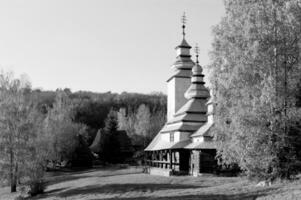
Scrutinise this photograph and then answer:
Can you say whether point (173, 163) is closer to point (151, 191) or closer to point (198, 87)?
point (198, 87)

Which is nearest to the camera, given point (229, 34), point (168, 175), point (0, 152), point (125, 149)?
point (229, 34)

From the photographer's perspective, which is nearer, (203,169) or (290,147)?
(290,147)

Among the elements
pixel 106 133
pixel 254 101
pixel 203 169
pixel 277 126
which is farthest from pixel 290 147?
pixel 106 133

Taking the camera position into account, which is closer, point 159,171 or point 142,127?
point 159,171

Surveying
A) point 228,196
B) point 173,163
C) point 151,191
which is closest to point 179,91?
point 173,163

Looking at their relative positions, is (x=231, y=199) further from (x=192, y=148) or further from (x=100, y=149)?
(x=100, y=149)

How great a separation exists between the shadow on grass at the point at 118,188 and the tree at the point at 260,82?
826 cm

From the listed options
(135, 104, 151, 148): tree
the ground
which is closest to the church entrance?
the ground

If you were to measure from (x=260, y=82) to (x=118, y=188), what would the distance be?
45.5 feet

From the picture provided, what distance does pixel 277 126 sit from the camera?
18500mm

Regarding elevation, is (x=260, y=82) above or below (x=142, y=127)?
below

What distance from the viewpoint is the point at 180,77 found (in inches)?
1829

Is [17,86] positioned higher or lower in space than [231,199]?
higher

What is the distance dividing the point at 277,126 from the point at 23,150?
22337 mm
